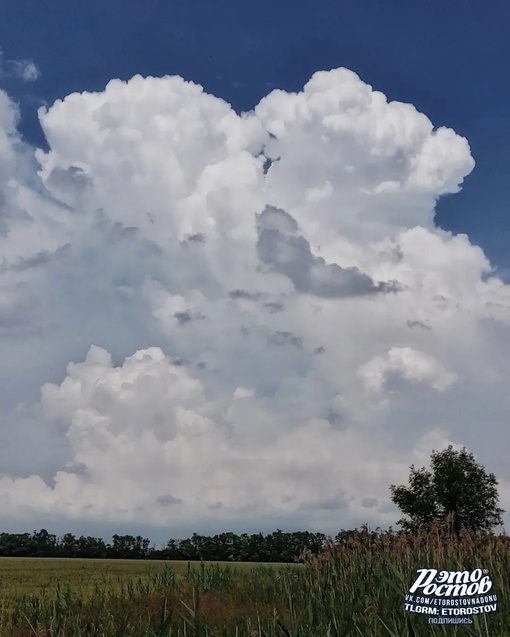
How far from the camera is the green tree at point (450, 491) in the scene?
209ft

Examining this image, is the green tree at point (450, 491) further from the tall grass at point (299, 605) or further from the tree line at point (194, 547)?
the tall grass at point (299, 605)

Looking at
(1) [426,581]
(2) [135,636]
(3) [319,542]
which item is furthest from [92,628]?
(3) [319,542]

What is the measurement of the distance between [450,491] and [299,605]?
57.6 m

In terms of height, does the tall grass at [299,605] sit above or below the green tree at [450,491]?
below

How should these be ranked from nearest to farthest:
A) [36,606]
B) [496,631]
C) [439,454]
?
[496,631] → [36,606] → [439,454]

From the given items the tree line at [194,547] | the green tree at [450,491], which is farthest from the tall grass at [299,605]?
the green tree at [450,491]

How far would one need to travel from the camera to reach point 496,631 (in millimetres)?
8734

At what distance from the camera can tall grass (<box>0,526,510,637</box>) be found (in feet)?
29.8

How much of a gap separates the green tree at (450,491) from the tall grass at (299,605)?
50.2 m

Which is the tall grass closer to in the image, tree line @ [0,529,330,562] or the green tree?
tree line @ [0,529,330,562]

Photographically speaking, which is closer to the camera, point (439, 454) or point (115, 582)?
point (115, 582)

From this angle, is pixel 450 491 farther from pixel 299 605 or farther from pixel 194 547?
pixel 299 605

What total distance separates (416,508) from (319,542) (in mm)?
50353

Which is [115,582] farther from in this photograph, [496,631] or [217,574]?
[496,631]
